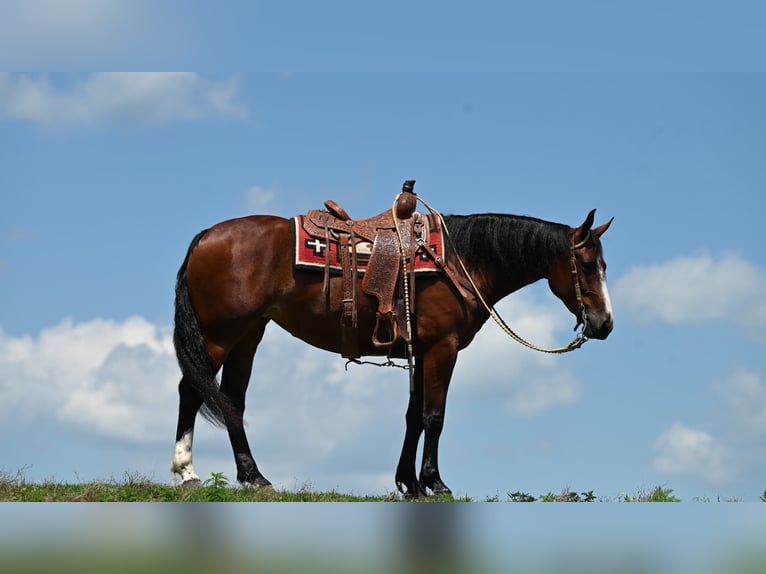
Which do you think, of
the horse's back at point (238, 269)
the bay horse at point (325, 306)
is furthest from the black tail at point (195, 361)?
the horse's back at point (238, 269)

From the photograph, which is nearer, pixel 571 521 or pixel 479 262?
pixel 571 521

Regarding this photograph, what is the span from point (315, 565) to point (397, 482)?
4625 millimetres

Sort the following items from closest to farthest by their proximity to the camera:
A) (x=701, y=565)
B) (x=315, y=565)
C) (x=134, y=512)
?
(x=315, y=565) < (x=701, y=565) < (x=134, y=512)

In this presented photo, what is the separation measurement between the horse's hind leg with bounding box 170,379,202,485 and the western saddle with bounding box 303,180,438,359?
1.78m

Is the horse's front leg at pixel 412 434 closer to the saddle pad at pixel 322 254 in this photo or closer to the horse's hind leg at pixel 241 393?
the saddle pad at pixel 322 254

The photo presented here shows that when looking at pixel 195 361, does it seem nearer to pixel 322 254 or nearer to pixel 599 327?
pixel 322 254

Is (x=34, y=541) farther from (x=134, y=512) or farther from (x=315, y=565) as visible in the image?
(x=315, y=565)

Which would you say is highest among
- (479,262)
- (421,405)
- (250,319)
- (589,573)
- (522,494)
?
(479,262)

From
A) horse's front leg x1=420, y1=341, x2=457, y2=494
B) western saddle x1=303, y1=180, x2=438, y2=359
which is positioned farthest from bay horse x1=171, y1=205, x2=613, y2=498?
western saddle x1=303, y1=180, x2=438, y2=359

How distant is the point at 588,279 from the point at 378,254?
2.42m

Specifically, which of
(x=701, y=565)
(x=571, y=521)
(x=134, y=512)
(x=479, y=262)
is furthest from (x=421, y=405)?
(x=701, y=565)

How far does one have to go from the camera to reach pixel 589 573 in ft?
22.1

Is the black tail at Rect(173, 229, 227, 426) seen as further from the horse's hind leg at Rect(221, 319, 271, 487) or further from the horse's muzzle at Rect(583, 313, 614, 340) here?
the horse's muzzle at Rect(583, 313, 614, 340)

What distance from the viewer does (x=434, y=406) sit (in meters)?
10.9
